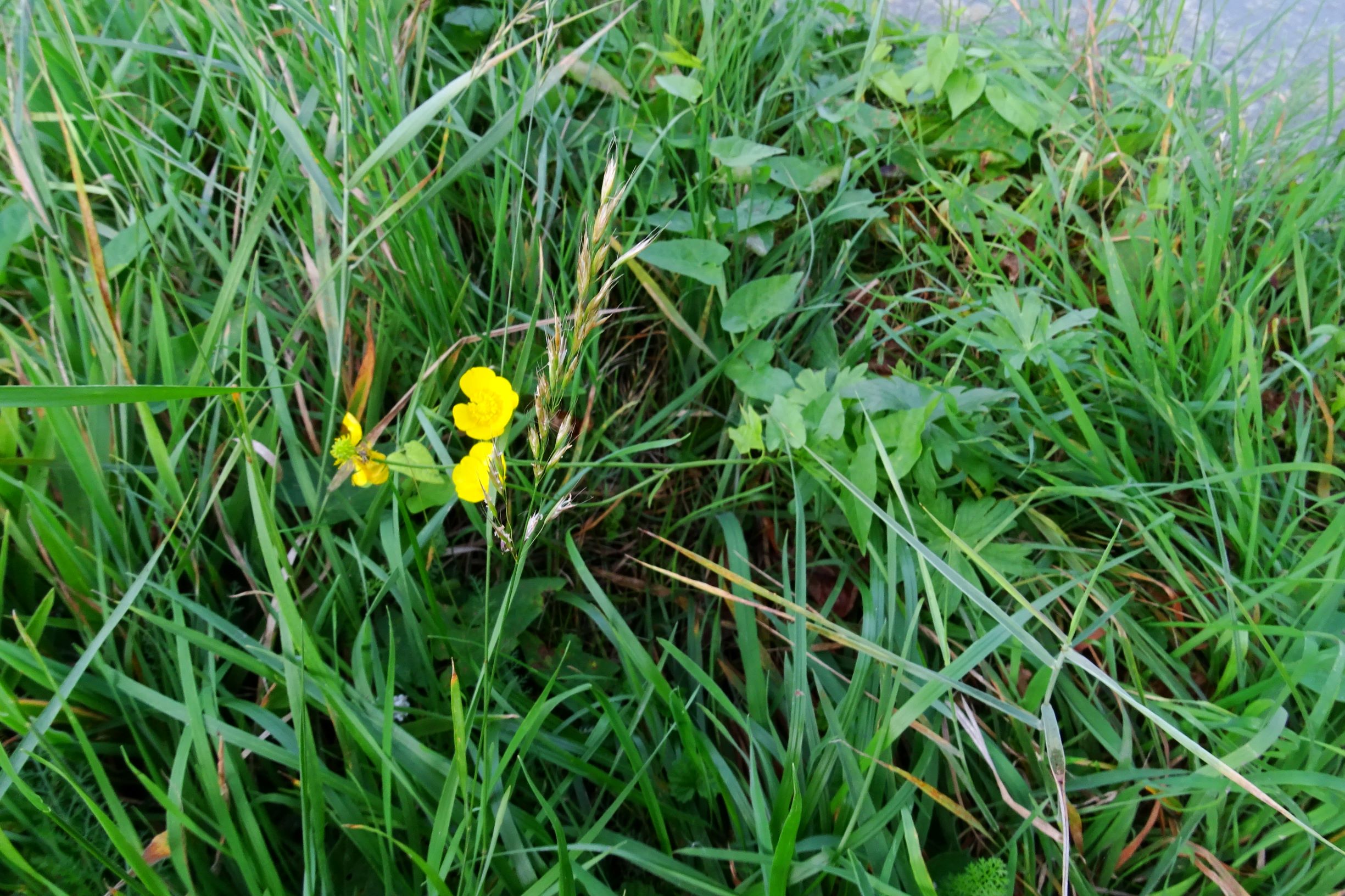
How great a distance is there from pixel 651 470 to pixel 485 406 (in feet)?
1.48

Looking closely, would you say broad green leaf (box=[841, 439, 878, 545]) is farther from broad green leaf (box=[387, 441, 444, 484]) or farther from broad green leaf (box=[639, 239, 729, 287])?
broad green leaf (box=[387, 441, 444, 484])

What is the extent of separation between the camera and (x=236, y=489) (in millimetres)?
1204

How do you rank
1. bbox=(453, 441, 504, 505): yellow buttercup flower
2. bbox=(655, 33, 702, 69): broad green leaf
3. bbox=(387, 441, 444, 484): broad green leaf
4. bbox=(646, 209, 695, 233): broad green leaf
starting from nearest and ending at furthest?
bbox=(453, 441, 504, 505): yellow buttercup flower < bbox=(387, 441, 444, 484): broad green leaf < bbox=(646, 209, 695, 233): broad green leaf < bbox=(655, 33, 702, 69): broad green leaf

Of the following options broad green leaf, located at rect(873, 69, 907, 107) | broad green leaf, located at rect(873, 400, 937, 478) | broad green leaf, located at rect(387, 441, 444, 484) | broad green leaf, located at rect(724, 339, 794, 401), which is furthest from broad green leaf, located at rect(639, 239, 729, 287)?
broad green leaf, located at rect(873, 69, 907, 107)

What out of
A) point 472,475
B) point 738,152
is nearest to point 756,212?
point 738,152

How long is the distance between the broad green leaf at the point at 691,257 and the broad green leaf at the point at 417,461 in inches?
21.1

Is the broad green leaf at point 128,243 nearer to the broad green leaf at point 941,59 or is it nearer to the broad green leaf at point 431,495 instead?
the broad green leaf at point 431,495

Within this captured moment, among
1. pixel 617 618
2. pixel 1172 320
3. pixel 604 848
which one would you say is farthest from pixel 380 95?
pixel 1172 320

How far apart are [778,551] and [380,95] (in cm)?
116

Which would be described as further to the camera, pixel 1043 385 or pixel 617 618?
pixel 1043 385

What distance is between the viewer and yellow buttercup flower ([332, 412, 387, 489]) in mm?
1089

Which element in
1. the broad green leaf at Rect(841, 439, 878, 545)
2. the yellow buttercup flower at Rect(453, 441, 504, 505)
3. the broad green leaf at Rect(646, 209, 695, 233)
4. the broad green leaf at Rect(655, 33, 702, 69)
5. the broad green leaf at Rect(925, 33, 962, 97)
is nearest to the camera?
the yellow buttercup flower at Rect(453, 441, 504, 505)

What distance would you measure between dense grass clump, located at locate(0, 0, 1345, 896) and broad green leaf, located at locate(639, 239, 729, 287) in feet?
0.06

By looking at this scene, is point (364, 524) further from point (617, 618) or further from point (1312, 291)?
point (1312, 291)
